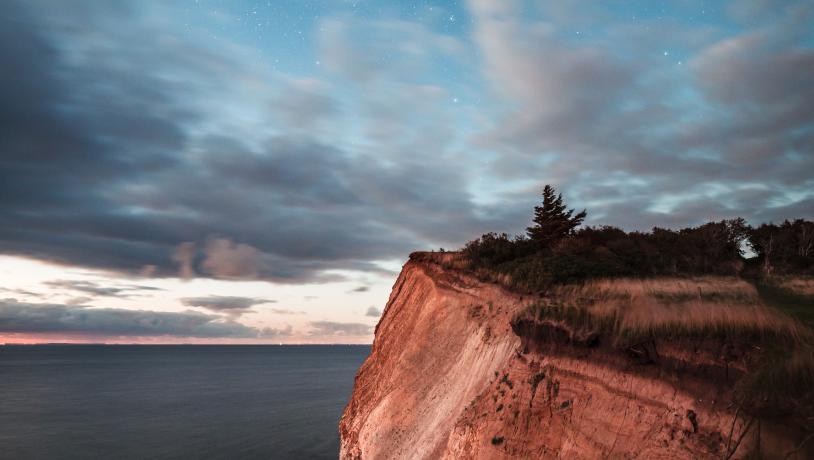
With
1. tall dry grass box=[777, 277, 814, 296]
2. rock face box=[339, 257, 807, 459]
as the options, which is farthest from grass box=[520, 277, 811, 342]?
tall dry grass box=[777, 277, 814, 296]

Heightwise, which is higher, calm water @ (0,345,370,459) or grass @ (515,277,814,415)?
grass @ (515,277,814,415)

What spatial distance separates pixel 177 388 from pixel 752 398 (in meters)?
94.1

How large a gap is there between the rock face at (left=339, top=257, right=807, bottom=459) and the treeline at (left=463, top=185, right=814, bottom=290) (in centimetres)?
148

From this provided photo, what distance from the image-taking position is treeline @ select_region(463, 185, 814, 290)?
18.2 meters

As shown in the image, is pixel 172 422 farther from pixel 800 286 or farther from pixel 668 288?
pixel 800 286

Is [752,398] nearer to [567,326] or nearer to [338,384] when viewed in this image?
[567,326]

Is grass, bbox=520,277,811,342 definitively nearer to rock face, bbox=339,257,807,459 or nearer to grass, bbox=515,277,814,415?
grass, bbox=515,277,814,415

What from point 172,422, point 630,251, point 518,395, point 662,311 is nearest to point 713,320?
point 662,311

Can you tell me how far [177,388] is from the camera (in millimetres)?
86500

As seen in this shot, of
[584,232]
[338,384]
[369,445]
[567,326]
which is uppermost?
[584,232]

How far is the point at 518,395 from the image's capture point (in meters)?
13.6

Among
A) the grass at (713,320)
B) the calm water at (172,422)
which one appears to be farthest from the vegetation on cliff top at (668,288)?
the calm water at (172,422)

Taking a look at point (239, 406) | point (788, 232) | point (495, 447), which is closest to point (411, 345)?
point (495, 447)

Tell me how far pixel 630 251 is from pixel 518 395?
44.7ft
